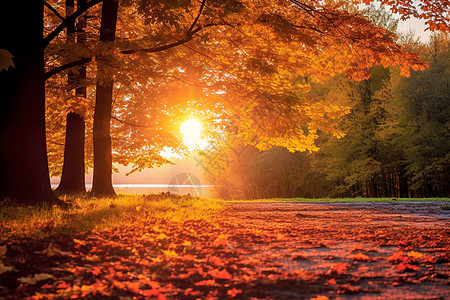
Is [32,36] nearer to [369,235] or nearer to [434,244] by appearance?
[369,235]

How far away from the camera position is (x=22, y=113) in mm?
8469

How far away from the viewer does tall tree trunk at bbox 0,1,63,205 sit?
8.30 m

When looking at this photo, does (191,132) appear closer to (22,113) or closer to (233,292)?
(22,113)

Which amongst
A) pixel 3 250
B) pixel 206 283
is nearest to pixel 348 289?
pixel 206 283

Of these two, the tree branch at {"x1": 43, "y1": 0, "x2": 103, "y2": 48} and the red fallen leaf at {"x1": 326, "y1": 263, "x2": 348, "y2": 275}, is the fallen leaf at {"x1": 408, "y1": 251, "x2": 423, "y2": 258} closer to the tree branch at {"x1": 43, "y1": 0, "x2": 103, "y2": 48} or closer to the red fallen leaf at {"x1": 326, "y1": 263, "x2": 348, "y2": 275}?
the red fallen leaf at {"x1": 326, "y1": 263, "x2": 348, "y2": 275}

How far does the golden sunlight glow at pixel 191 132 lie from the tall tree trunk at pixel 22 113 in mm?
9185

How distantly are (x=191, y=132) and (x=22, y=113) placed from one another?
10.9 meters

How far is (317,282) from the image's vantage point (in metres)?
4.16

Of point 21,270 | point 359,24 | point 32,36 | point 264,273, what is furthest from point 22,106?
point 359,24

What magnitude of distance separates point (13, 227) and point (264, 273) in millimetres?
3768

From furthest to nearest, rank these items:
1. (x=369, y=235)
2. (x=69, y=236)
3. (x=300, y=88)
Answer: (x=300, y=88)
(x=369, y=235)
(x=69, y=236)

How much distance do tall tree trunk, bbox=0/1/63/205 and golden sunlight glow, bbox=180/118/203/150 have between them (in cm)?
919

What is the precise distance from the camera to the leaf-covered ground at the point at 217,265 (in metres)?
3.80

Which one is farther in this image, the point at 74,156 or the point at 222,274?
the point at 74,156
